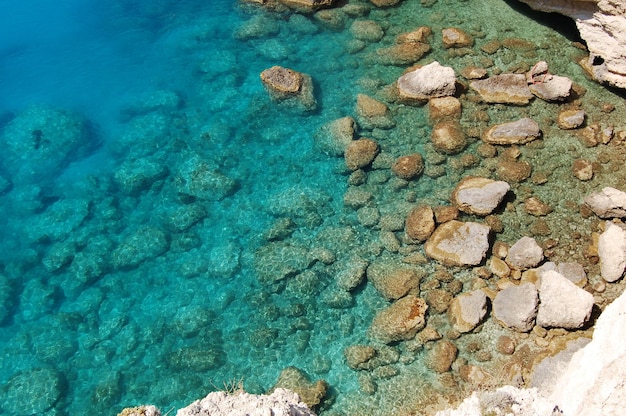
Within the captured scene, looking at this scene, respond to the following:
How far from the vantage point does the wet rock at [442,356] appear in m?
12.2

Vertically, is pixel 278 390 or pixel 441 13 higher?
pixel 441 13

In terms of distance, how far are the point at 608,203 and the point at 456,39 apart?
8126mm

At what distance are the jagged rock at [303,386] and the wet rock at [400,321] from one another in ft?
6.24

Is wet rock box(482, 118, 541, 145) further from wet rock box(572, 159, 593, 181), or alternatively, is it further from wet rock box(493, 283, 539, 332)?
wet rock box(493, 283, 539, 332)

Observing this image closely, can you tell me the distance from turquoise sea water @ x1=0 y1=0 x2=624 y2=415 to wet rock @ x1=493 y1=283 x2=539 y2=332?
101 inches

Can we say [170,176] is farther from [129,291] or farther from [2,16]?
[2,16]

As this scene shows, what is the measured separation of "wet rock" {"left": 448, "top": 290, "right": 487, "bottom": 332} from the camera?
41.8 ft

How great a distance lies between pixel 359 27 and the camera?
65.4ft

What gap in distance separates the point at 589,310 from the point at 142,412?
10190 mm

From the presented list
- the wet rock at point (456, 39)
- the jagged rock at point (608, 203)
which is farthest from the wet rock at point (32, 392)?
the wet rock at point (456, 39)

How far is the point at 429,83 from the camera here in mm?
17156

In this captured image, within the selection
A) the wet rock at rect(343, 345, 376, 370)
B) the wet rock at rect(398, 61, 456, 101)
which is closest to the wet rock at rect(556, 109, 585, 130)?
the wet rock at rect(398, 61, 456, 101)

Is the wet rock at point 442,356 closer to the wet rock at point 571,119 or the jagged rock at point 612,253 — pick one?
the jagged rock at point 612,253

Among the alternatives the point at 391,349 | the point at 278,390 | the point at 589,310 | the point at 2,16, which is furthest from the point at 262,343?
the point at 2,16
